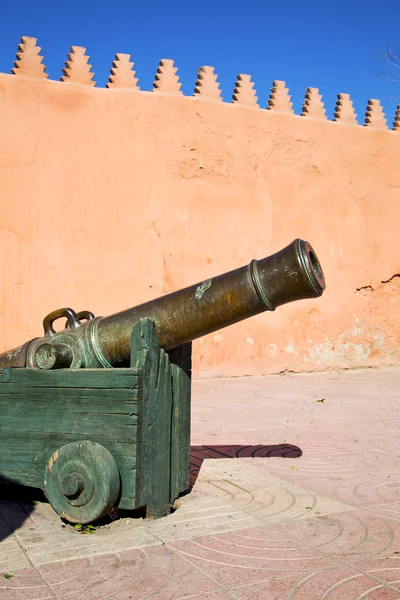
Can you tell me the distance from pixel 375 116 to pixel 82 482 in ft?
39.0

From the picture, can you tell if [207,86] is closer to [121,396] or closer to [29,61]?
[29,61]

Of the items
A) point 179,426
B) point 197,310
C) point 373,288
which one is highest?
point 373,288

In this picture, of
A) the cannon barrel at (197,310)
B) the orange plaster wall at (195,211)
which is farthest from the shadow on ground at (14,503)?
the orange plaster wall at (195,211)

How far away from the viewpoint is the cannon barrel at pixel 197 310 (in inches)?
137

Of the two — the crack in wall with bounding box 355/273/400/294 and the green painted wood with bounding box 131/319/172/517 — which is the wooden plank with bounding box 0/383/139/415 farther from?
the crack in wall with bounding box 355/273/400/294

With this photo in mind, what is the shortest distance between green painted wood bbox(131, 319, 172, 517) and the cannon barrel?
0.60 feet

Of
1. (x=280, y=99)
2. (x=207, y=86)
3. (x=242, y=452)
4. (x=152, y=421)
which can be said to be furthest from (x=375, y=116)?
(x=152, y=421)

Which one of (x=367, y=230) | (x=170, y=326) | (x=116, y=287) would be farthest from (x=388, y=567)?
(x=367, y=230)

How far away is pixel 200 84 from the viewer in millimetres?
11664

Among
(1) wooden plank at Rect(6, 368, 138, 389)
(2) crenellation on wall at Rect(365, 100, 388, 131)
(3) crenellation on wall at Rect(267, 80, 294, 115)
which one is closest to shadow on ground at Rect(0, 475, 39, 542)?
(1) wooden plank at Rect(6, 368, 138, 389)

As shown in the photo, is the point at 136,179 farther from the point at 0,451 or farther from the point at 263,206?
the point at 0,451

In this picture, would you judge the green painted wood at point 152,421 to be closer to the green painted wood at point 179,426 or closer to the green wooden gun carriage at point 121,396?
the green wooden gun carriage at point 121,396

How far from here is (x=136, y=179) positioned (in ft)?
36.0

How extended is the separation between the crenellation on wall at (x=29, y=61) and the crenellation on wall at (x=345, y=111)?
5.75m
